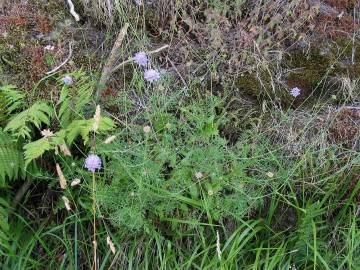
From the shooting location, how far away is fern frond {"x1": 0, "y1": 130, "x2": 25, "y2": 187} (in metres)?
2.68

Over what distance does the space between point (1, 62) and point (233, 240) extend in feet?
5.76

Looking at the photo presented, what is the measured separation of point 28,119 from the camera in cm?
268

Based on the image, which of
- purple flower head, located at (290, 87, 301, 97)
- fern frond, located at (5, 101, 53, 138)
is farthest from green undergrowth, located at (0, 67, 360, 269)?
purple flower head, located at (290, 87, 301, 97)

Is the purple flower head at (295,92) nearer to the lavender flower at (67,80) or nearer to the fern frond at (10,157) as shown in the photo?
the lavender flower at (67,80)

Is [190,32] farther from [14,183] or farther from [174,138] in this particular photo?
[14,183]

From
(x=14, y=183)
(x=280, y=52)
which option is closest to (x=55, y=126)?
(x=14, y=183)

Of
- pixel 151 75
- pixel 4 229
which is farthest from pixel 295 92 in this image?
pixel 4 229

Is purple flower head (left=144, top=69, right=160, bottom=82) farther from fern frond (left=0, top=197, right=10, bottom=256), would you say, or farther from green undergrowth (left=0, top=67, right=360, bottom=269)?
fern frond (left=0, top=197, right=10, bottom=256)

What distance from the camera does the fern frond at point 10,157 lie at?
2.68 metres

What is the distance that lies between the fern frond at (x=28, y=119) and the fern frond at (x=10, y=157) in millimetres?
62

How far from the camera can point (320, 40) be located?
3.36 metres

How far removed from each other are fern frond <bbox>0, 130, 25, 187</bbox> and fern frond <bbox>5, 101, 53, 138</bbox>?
0.06m

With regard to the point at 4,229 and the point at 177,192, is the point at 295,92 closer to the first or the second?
the point at 177,192

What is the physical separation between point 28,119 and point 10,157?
234 mm
